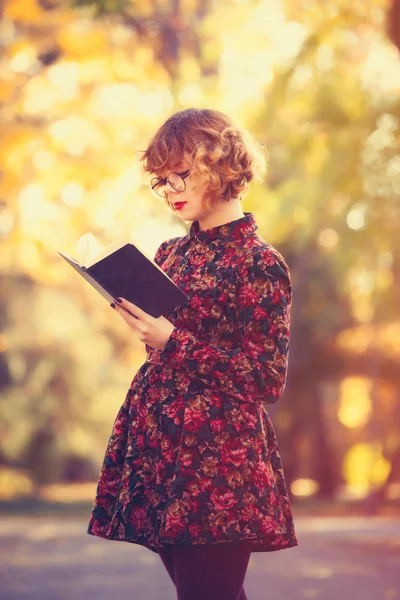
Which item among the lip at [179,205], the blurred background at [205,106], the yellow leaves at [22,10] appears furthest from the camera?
the yellow leaves at [22,10]

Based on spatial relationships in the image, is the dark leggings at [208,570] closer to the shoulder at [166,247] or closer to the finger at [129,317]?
the finger at [129,317]

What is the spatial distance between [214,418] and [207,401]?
0.16 feet

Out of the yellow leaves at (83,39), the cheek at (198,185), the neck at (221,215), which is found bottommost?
the neck at (221,215)

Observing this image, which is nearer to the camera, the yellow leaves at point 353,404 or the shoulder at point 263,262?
the shoulder at point 263,262

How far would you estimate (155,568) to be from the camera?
694cm

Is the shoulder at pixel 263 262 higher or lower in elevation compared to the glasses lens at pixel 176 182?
lower

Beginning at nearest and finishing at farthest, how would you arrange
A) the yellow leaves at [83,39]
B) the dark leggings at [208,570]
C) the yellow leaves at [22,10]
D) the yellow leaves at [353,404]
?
the dark leggings at [208,570]
the yellow leaves at [22,10]
the yellow leaves at [83,39]
the yellow leaves at [353,404]

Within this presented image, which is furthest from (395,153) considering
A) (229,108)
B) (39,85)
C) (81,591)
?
(81,591)

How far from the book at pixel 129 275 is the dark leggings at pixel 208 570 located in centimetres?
64

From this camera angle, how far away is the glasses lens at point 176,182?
9.83 feet

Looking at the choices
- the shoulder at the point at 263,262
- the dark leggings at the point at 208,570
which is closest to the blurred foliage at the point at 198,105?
the shoulder at the point at 263,262

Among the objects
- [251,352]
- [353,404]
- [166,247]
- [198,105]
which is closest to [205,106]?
[198,105]

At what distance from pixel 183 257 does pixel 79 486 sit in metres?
15.5

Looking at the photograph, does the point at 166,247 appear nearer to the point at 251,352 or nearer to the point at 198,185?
the point at 198,185
